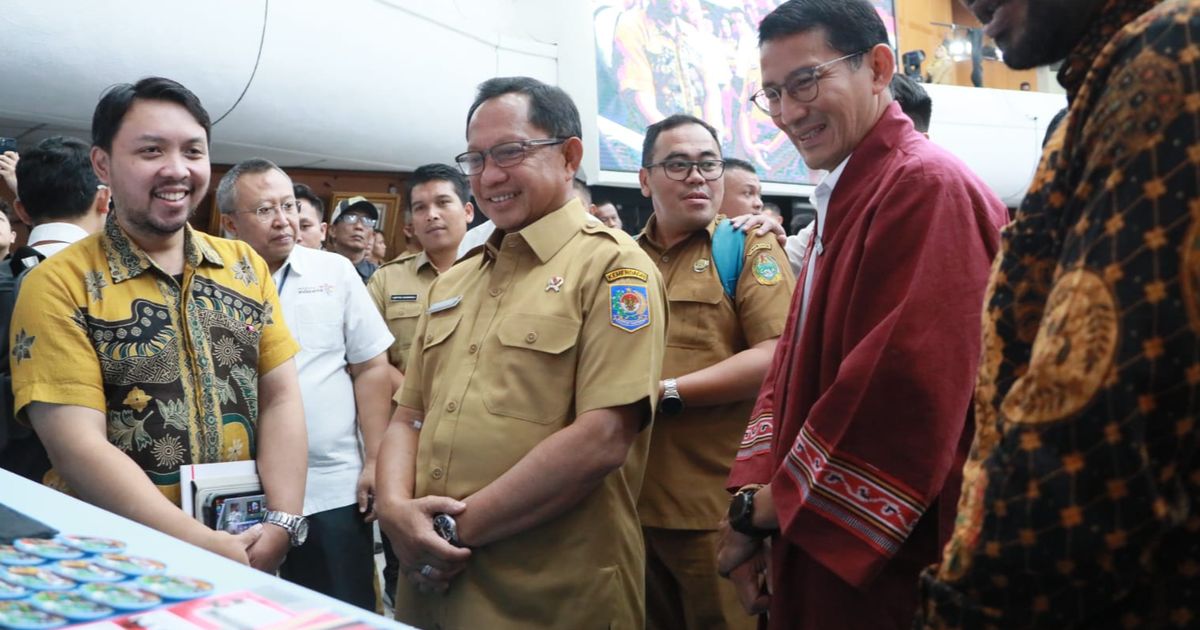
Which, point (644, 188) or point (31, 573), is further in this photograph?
point (644, 188)

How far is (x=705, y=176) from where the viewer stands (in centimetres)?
270

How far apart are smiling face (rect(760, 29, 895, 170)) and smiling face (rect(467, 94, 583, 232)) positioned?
502mm

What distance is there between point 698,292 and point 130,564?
5.47 ft

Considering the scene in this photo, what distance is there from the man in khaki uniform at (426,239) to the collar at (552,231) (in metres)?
1.43

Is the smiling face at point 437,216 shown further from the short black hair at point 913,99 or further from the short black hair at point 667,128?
the short black hair at point 913,99

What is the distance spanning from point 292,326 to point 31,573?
174cm

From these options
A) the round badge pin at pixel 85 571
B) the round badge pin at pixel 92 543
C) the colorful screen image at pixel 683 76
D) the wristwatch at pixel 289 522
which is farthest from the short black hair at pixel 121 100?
the colorful screen image at pixel 683 76

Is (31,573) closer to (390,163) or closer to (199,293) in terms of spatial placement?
(199,293)

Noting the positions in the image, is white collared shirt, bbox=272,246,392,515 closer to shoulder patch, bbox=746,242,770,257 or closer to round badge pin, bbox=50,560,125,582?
shoulder patch, bbox=746,242,770,257

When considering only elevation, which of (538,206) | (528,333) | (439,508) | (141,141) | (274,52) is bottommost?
(439,508)

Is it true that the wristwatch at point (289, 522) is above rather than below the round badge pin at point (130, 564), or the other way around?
below

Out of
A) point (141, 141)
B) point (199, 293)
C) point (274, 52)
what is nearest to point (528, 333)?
point (199, 293)

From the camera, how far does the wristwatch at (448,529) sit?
185cm

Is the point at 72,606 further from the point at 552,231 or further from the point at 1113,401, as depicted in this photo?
→ the point at 552,231
